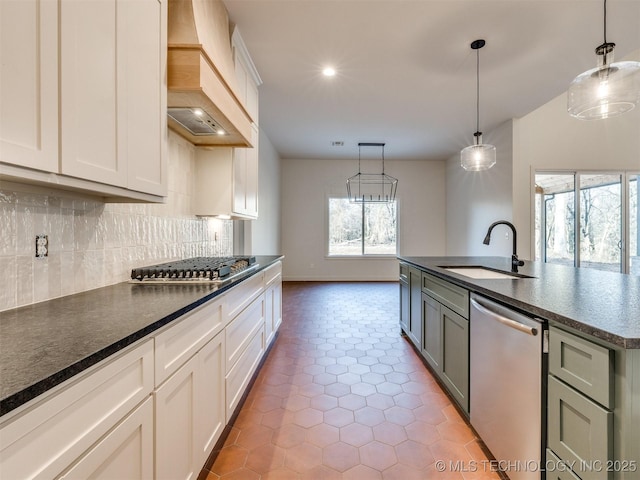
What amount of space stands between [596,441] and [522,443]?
0.41 metres

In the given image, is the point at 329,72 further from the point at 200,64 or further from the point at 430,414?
the point at 430,414

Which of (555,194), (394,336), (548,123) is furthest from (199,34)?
(555,194)

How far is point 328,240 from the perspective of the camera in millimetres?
6953

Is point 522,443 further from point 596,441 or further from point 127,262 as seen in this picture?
point 127,262

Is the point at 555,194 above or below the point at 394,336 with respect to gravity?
above

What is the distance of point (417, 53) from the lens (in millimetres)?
2744

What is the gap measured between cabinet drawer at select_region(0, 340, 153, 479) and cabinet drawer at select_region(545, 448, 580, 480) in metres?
1.49

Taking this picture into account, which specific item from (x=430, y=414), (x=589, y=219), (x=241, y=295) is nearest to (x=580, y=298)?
(x=430, y=414)

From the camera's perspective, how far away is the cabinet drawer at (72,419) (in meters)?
0.55

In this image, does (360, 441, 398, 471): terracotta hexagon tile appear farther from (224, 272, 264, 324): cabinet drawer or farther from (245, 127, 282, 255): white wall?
(245, 127, 282, 255): white wall

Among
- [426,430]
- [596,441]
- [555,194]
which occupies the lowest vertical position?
[426,430]

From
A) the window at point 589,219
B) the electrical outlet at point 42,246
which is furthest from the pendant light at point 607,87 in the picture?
the window at point 589,219

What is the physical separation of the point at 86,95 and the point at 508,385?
209cm

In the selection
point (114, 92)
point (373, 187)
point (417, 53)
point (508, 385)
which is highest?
point (417, 53)
